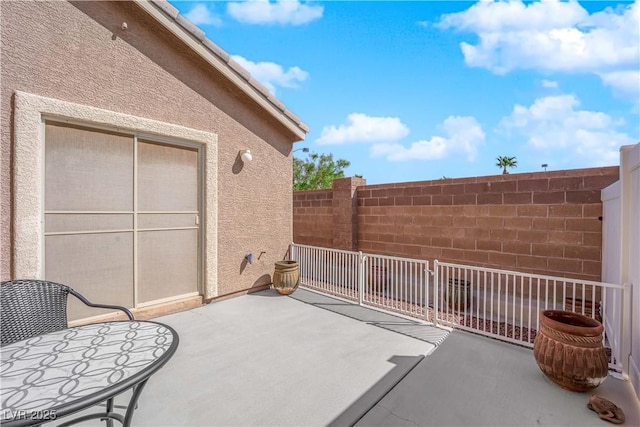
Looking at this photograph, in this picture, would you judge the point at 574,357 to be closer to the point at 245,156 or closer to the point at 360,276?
the point at 360,276

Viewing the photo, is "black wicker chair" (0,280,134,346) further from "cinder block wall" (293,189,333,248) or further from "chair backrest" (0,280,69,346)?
"cinder block wall" (293,189,333,248)

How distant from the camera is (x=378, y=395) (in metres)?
2.82

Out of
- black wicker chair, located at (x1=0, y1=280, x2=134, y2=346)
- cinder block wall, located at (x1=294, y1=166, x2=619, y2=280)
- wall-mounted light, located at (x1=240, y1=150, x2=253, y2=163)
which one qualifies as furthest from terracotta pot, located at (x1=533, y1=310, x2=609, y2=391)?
wall-mounted light, located at (x1=240, y1=150, x2=253, y2=163)

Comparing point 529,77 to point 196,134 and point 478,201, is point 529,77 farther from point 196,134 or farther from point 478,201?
point 196,134

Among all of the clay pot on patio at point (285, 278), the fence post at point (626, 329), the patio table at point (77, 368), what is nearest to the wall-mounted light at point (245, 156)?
the clay pot on patio at point (285, 278)

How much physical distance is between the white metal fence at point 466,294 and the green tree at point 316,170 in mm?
15363

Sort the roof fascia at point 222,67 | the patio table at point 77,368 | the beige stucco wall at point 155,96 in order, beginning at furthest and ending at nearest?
the roof fascia at point 222,67, the beige stucco wall at point 155,96, the patio table at point 77,368

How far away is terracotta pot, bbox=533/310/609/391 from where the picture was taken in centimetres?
277

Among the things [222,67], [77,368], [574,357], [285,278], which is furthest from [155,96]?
[574,357]

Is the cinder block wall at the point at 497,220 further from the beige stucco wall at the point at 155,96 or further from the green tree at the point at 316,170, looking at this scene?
the green tree at the point at 316,170

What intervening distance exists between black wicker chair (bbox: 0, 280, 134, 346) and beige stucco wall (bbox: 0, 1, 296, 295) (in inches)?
57.4

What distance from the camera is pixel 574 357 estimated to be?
2.82 metres

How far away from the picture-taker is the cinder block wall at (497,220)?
204 inches

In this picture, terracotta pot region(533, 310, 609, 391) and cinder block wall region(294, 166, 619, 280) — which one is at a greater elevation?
cinder block wall region(294, 166, 619, 280)
